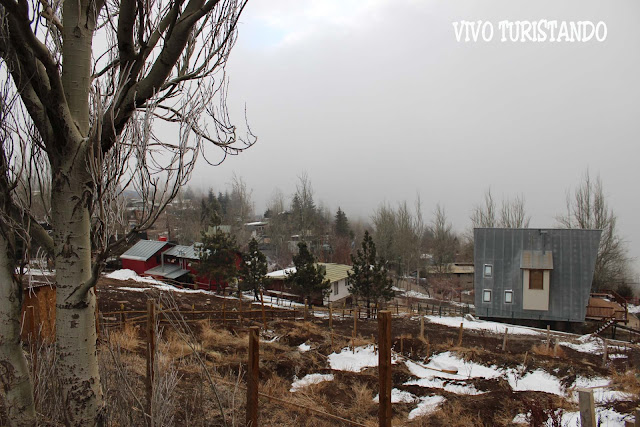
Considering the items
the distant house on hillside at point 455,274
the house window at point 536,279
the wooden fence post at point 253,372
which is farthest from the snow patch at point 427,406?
the distant house on hillside at point 455,274

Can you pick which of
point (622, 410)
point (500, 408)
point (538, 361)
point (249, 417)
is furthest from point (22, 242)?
point (538, 361)

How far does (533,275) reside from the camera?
21.9 m

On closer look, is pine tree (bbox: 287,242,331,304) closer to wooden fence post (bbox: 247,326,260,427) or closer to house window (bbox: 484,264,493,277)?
house window (bbox: 484,264,493,277)

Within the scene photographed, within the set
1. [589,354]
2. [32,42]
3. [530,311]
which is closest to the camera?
[32,42]

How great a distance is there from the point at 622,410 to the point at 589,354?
871cm

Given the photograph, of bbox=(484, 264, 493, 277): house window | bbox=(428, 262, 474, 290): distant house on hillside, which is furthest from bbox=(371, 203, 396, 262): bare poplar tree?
bbox=(484, 264, 493, 277): house window

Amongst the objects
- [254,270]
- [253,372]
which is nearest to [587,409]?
[253,372]

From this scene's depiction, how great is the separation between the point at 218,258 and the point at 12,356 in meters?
23.4

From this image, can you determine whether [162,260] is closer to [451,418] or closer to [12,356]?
[451,418]

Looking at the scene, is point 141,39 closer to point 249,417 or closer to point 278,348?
point 249,417

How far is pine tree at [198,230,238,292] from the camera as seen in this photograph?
25.9 metres

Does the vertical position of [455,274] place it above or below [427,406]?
below

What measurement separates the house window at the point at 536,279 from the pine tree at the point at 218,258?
17489 mm

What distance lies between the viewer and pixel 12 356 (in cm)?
316
